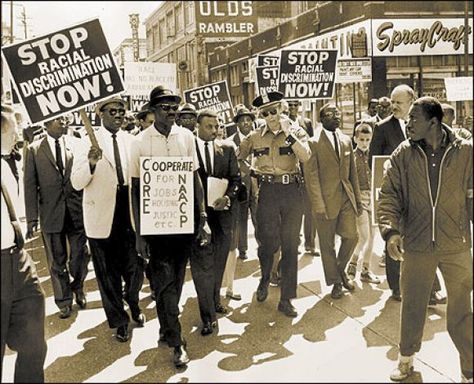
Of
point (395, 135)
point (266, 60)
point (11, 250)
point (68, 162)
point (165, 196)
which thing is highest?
point (266, 60)

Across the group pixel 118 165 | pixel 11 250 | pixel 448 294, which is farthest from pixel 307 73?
pixel 11 250

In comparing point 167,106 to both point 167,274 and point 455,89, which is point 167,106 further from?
point 455,89

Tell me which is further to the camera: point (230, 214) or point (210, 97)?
point (210, 97)

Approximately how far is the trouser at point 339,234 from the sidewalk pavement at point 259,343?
37cm

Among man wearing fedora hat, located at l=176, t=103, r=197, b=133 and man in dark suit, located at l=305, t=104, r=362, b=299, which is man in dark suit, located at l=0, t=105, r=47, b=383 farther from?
man in dark suit, located at l=305, t=104, r=362, b=299

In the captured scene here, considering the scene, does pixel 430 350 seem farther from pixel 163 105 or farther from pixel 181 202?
pixel 163 105

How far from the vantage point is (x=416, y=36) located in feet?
66.2

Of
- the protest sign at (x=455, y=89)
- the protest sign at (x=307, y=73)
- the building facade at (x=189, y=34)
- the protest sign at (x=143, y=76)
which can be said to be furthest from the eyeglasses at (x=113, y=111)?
the building facade at (x=189, y=34)

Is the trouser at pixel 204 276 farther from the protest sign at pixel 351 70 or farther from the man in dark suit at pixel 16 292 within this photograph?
the protest sign at pixel 351 70

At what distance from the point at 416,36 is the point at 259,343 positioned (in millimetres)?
17224

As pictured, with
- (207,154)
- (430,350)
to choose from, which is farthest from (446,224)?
(207,154)

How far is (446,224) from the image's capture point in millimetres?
4219

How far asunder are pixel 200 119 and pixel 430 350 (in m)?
2.97

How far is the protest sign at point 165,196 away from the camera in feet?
16.3
